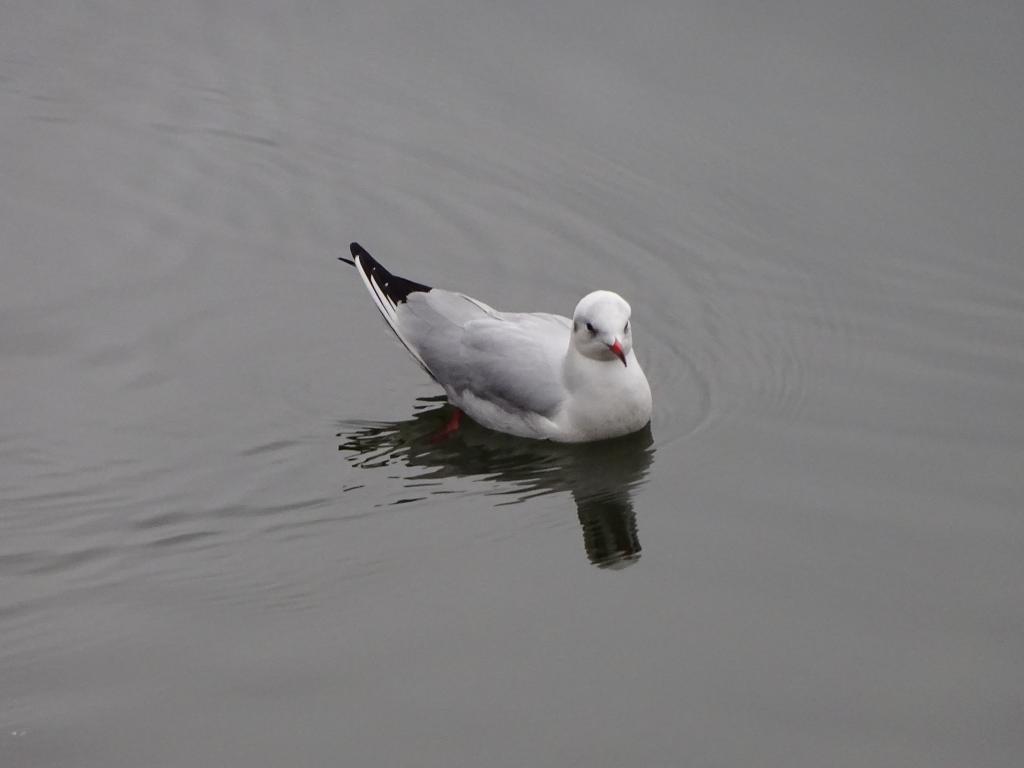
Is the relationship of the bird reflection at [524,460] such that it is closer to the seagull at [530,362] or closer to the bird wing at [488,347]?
the seagull at [530,362]

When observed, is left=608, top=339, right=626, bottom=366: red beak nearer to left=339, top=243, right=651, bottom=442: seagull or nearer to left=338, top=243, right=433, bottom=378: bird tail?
left=339, top=243, right=651, bottom=442: seagull

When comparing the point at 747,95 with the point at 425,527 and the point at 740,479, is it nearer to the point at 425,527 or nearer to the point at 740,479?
the point at 740,479

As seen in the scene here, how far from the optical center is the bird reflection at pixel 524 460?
727 cm

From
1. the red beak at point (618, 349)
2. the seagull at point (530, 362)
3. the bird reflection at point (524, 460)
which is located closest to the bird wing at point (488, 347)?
the seagull at point (530, 362)

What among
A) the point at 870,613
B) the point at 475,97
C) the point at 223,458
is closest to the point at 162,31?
the point at 475,97

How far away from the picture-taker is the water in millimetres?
5746

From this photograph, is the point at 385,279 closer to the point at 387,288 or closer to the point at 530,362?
the point at 387,288

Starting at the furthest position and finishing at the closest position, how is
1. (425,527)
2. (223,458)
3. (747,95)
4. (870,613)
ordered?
1. (747,95)
2. (223,458)
3. (425,527)
4. (870,613)

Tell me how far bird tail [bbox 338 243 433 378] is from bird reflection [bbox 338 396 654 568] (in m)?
0.55

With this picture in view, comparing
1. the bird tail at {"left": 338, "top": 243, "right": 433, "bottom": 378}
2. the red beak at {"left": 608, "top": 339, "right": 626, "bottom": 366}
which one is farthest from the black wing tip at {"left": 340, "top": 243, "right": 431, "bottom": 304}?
the red beak at {"left": 608, "top": 339, "right": 626, "bottom": 366}

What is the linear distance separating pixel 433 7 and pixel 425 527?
670cm

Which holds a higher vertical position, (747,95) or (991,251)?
(747,95)

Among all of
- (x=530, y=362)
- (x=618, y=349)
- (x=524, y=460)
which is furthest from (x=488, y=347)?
(x=618, y=349)

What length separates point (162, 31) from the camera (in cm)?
1293
